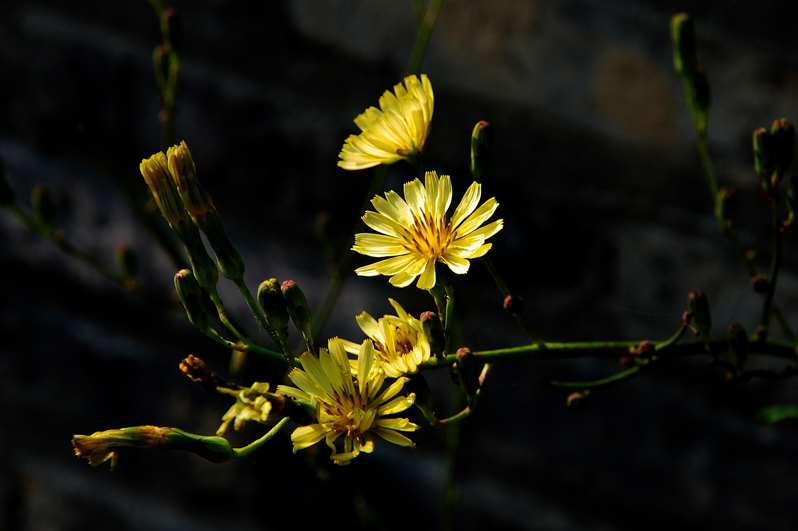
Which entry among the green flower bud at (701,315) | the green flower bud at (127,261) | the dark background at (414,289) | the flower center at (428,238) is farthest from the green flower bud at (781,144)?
the green flower bud at (127,261)

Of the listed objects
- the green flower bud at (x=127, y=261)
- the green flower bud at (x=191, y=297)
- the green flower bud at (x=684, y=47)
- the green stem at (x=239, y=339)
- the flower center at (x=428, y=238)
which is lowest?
the green stem at (x=239, y=339)

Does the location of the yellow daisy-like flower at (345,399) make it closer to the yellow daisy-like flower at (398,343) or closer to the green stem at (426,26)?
the yellow daisy-like flower at (398,343)

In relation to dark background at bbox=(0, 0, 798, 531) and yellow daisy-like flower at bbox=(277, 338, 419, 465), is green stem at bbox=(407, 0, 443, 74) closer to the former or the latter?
dark background at bbox=(0, 0, 798, 531)

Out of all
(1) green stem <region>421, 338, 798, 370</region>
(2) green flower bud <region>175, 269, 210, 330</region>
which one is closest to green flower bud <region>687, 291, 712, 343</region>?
(1) green stem <region>421, 338, 798, 370</region>

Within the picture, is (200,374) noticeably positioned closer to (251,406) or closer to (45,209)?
(251,406)

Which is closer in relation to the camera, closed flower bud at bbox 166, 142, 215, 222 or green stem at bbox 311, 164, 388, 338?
closed flower bud at bbox 166, 142, 215, 222

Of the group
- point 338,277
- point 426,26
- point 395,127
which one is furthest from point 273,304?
point 426,26
